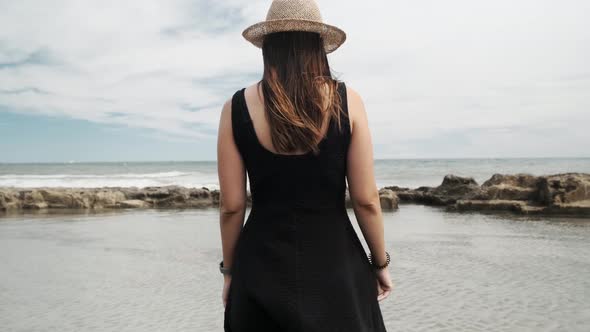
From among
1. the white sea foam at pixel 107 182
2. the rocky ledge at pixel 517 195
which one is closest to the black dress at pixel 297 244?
the rocky ledge at pixel 517 195

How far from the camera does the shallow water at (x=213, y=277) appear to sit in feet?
15.7

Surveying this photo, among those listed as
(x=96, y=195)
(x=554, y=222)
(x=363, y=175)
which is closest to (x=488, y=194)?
(x=554, y=222)

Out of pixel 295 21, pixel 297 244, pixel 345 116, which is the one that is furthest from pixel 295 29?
pixel 297 244

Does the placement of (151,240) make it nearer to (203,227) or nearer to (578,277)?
(203,227)

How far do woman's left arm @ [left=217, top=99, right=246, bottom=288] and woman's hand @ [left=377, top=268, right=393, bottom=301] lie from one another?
634 mm

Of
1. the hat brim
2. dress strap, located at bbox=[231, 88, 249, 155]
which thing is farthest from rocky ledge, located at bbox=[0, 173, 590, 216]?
dress strap, located at bbox=[231, 88, 249, 155]

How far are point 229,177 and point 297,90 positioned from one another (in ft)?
1.40

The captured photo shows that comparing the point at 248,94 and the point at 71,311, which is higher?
the point at 248,94

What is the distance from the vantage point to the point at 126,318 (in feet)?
16.0

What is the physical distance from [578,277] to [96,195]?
13369mm

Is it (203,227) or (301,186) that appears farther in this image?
(203,227)

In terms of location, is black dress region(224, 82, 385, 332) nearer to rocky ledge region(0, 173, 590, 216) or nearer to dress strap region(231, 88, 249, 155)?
dress strap region(231, 88, 249, 155)

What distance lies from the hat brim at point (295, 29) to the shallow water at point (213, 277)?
321 centimetres

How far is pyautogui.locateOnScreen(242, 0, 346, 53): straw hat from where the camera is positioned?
200 centimetres
